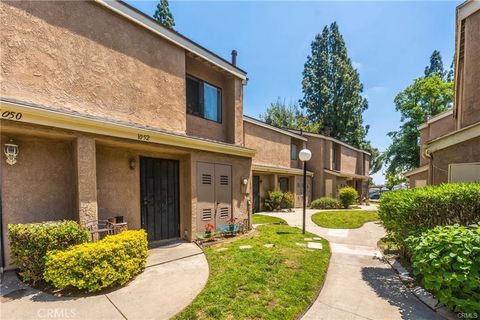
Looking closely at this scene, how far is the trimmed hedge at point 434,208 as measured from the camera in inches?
188

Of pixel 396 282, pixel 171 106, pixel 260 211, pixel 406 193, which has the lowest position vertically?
pixel 260 211

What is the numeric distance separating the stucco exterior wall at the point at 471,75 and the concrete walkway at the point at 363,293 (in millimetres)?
5631

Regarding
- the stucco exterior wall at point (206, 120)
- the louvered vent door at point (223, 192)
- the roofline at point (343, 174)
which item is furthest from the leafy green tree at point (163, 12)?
the louvered vent door at point (223, 192)

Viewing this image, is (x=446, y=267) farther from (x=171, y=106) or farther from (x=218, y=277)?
(x=171, y=106)

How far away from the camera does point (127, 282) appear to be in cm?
448

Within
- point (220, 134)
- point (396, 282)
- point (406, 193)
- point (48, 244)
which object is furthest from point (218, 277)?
point (220, 134)

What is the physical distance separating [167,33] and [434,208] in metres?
8.83

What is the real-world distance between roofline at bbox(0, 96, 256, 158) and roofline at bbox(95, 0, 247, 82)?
3.24 m

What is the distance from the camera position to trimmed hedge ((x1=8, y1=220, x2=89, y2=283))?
402 cm

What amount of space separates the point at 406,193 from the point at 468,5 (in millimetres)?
7439

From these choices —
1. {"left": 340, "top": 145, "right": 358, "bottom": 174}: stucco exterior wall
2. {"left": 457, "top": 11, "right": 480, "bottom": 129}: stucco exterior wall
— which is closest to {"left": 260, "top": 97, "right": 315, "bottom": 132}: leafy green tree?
{"left": 340, "top": 145, "right": 358, "bottom": 174}: stucco exterior wall

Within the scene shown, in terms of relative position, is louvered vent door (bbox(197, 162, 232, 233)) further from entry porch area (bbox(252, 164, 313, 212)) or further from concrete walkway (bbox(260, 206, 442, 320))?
entry porch area (bbox(252, 164, 313, 212))

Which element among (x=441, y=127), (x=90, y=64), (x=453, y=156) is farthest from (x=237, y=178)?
(x=441, y=127)

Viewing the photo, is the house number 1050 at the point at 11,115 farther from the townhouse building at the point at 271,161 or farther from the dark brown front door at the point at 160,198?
the townhouse building at the point at 271,161
